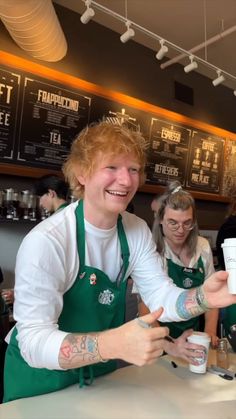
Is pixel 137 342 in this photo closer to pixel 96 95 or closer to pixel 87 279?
pixel 87 279

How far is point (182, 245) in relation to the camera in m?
2.20

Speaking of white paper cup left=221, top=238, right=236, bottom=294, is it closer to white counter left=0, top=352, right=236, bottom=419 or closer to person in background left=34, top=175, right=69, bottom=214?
white counter left=0, top=352, right=236, bottom=419

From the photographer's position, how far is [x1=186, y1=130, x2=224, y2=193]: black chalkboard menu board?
4141mm

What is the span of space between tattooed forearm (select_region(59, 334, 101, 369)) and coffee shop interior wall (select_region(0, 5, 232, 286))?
197 centimetres

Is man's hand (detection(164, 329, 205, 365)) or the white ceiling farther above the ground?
the white ceiling

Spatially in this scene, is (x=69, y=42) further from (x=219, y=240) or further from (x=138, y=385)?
(x=138, y=385)

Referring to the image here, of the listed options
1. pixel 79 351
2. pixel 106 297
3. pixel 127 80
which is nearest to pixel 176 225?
pixel 106 297

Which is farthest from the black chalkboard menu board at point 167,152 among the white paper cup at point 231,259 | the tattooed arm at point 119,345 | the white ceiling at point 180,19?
the tattooed arm at point 119,345

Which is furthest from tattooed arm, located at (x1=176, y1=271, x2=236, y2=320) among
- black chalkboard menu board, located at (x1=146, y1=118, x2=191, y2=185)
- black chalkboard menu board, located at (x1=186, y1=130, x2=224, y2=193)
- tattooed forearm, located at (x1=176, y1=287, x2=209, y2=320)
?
black chalkboard menu board, located at (x1=186, y1=130, x2=224, y2=193)

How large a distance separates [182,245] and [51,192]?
108 centimetres

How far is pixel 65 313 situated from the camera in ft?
4.26

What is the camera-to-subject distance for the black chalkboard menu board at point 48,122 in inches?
113

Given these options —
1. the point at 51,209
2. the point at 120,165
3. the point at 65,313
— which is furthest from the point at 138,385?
the point at 51,209

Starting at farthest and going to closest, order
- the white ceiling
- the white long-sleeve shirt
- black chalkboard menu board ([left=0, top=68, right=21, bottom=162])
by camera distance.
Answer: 1. the white ceiling
2. black chalkboard menu board ([left=0, top=68, right=21, bottom=162])
3. the white long-sleeve shirt
